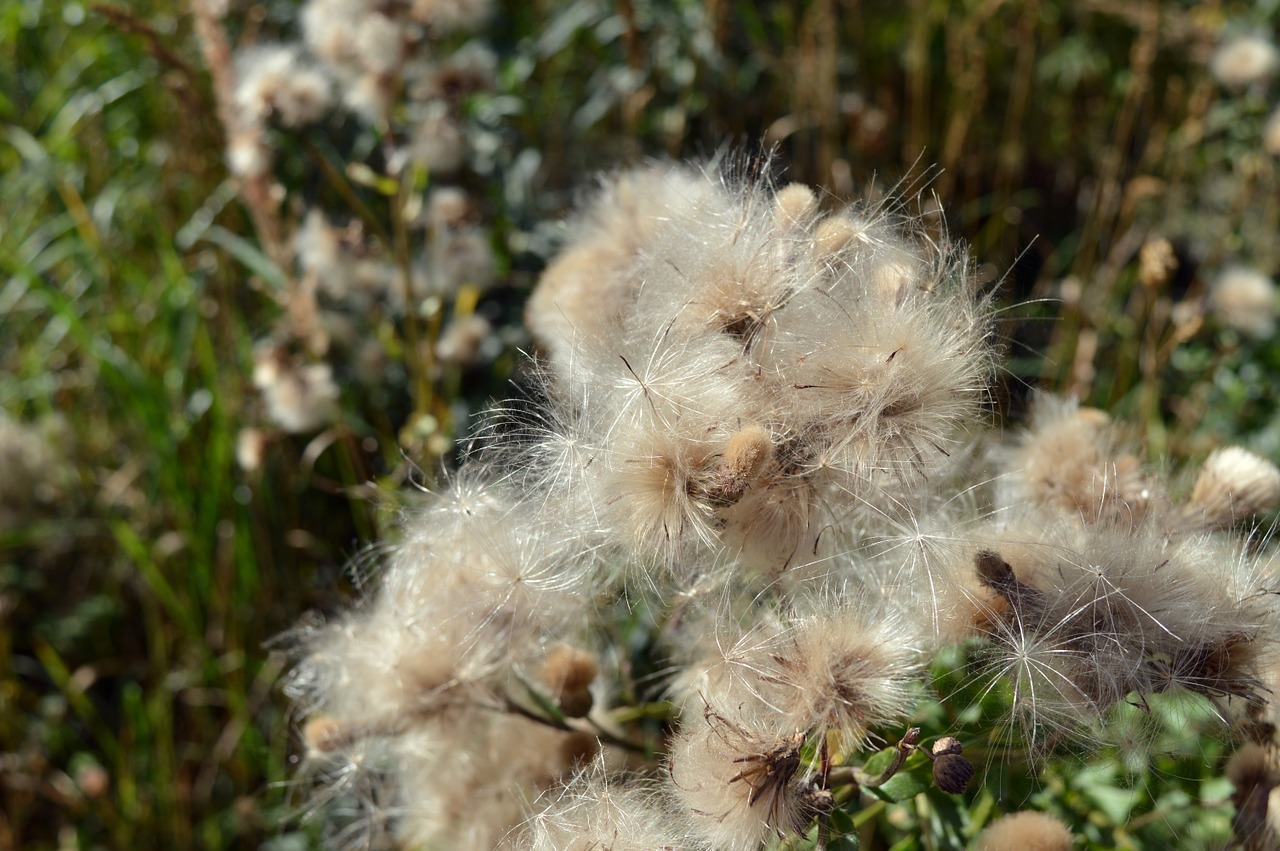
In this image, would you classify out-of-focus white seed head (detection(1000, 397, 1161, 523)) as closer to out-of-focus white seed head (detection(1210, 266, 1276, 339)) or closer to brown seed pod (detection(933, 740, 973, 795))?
brown seed pod (detection(933, 740, 973, 795))

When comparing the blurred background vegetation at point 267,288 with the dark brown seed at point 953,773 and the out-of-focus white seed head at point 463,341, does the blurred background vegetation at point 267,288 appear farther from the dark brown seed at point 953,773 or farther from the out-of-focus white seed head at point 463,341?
the dark brown seed at point 953,773

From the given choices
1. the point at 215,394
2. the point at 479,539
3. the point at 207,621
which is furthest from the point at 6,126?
the point at 479,539

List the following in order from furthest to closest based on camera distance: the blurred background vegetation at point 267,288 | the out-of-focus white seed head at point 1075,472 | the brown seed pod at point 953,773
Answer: the blurred background vegetation at point 267,288
the out-of-focus white seed head at point 1075,472
the brown seed pod at point 953,773

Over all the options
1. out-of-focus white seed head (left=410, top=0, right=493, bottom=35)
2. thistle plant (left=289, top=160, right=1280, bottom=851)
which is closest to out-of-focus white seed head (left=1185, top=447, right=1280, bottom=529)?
thistle plant (left=289, top=160, right=1280, bottom=851)

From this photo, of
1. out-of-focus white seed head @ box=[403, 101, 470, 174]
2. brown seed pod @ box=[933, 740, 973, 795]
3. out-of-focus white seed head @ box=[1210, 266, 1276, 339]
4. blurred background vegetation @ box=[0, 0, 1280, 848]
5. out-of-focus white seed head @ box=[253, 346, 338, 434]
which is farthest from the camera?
blurred background vegetation @ box=[0, 0, 1280, 848]

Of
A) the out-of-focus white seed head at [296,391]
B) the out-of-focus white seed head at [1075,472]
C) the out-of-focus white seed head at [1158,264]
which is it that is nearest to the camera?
the out-of-focus white seed head at [1075,472]

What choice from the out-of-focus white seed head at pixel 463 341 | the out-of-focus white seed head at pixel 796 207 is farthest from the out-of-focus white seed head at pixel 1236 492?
the out-of-focus white seed head at pixel 463 341
